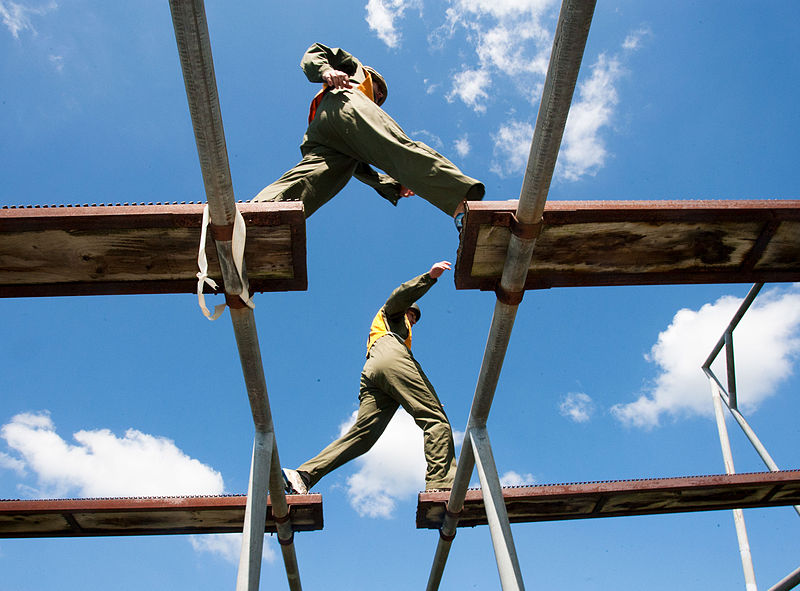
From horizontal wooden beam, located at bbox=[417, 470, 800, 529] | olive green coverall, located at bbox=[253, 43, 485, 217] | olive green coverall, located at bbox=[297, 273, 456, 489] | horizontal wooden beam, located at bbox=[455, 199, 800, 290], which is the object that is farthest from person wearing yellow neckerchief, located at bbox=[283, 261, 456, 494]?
horizontal wooden beam, located at bbox=[455, 199, 800, 290]

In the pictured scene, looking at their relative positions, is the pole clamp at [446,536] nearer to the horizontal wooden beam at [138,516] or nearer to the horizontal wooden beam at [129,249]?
the horizontal wooden beam at [138,516]

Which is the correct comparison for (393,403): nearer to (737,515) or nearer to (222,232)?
(737,515)

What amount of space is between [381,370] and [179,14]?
4614 mm

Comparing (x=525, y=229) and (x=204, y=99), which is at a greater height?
(x=525, y=229)

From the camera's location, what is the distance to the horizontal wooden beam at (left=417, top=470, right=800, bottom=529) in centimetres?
515

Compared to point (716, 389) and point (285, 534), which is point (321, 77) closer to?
point (285, 534)

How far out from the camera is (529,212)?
3.07 m

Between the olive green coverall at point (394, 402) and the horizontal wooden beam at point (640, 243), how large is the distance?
2.40 meters

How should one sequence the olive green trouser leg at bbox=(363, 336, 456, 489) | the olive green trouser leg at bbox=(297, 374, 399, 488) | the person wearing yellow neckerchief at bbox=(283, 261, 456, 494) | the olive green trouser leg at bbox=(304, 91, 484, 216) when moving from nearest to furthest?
the olive green trouser leg at bbox=(304, 91, 484, 216), the olive green trouser leg at bbox=(363, 336, 456, 489), the person wearing yellow neckerchief at bbox=(283, 261, 456, 494), the olive green trouser leg at bbox=(297, 374, 399, 488)

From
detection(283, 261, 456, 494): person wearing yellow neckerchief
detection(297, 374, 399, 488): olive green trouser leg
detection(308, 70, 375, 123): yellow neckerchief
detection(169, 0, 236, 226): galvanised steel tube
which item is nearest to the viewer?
detection(169, 0, 236, 226): galvanised steel tube

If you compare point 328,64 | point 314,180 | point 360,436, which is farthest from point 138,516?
point 328,64

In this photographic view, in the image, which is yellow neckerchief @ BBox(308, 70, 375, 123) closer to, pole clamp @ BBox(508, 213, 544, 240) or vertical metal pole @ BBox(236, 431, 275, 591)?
pole clamp @ BBox(508, 213, 544, 240)

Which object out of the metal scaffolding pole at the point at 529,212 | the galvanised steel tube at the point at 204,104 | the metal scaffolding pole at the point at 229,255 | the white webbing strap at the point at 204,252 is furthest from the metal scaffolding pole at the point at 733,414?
the galvanised steel tube at the point at 204,104

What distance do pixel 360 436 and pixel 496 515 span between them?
8.51 feet
